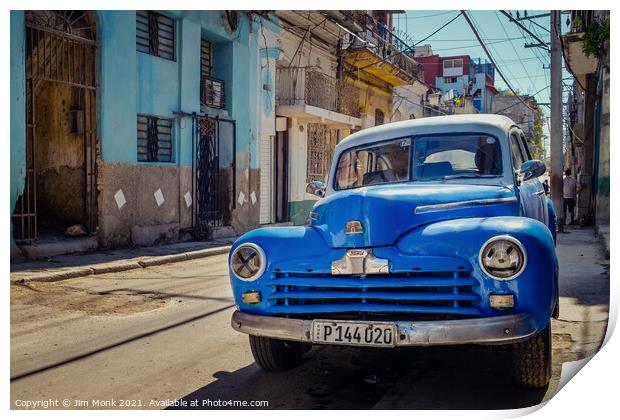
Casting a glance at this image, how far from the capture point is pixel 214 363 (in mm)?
4172

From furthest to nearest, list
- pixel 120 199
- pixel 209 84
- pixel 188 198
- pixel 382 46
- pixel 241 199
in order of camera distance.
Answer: pixel 241 199 → pixel 382 46 → pixel 209 84 → pixel 188 198 → pixel 120 199

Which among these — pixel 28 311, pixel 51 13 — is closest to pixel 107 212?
pixel 51 13

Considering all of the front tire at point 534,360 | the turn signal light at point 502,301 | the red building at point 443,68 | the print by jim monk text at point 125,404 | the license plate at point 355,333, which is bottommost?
the print by jim monk text at point 125,404

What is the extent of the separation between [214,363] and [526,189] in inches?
94.0

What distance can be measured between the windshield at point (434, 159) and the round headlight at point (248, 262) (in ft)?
4.10

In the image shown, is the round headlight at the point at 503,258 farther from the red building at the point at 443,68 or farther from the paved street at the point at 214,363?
the red building at the point at 443,68

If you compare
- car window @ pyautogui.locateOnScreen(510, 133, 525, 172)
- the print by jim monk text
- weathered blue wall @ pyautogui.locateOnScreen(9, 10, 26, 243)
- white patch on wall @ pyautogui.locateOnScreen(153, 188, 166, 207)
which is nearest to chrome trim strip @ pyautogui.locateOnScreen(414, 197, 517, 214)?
car window @ pyautogui.locateOnScreen(510, 133, 525, 172)

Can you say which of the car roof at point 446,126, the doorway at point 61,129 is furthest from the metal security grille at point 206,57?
the car roof at point 446,126

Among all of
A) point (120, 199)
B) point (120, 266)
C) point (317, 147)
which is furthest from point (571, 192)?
point (120, 266)

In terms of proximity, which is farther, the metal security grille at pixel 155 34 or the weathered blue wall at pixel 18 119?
the metal security grille at pixel 155 34

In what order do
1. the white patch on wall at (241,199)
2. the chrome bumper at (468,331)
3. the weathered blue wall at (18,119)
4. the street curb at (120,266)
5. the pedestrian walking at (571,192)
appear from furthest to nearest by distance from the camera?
the pedestrian walking at (571,192), the white patch on wall at (241,199), the weathered blue wall at (18,119), the street curb at (120,266), the chrome bumper at (468,331)

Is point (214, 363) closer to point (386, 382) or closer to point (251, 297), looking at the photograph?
point (251, 297)

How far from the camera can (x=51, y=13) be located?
346 inches

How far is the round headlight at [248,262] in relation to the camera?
3.59 m
